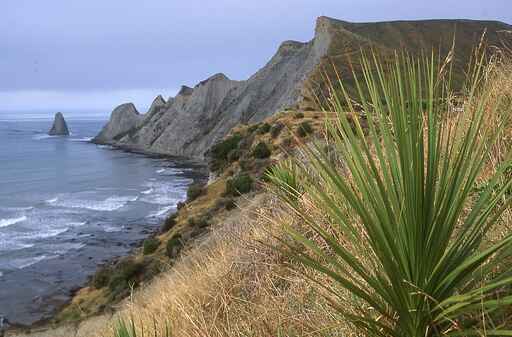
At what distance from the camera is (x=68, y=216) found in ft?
135

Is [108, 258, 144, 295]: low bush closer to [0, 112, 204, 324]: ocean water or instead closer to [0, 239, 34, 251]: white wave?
[0, 112, 204, 324]: ocean water

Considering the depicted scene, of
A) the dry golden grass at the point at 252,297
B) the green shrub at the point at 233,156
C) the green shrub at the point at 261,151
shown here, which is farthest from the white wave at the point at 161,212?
the dry golden grass at the point at 252,297

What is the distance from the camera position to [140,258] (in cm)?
2277

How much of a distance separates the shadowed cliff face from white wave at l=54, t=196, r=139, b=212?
22247 mm

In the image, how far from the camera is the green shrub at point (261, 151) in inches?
1100

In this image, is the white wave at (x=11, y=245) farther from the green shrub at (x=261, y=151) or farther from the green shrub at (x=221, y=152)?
the green shrub at (x=261, y=151)

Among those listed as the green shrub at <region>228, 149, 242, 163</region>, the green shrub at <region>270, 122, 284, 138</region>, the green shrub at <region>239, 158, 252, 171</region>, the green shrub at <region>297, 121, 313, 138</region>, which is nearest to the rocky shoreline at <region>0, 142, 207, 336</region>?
the green shrub at <region>239, 158, 252, 171</region>

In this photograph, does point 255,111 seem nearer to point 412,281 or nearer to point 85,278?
point 85,278

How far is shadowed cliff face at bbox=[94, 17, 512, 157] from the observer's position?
68812mm

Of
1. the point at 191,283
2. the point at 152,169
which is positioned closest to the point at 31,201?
the point at 152,169

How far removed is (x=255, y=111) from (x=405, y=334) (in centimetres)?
7660

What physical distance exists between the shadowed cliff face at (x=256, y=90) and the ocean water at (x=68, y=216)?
36.8 ft

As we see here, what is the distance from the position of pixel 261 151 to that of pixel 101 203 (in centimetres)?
2346

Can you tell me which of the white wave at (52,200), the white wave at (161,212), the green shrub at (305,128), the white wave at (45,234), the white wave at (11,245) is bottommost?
the white wave at (11,245)
